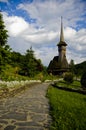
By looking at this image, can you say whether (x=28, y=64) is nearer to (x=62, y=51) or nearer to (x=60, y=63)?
(x=60, y=63)

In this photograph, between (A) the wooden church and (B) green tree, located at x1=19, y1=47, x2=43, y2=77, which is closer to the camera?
(B) green tree, located at x1=19, y1=47, x2=43, y2=77

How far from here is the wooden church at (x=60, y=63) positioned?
8881 centimetres

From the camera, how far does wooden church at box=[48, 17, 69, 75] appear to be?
88812 millimetres

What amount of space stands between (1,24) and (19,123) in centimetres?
2132

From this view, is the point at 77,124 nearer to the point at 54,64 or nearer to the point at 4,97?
the point at 4,97

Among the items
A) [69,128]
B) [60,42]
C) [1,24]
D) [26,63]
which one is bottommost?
[69,128]

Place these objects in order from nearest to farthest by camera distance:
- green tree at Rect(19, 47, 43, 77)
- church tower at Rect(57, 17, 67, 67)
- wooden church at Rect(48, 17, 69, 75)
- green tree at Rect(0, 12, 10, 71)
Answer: green tree at Rect(0, 12, 10, 71), green tree at Rect(19, 47, 43, 77), wooden church at Rect(48, 17, 69, 75), church tower at Rect(57, 17, 67, 67)

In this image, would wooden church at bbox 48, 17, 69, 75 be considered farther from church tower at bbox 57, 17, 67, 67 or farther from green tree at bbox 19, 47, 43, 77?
green tree at bbox 19, 47, 43, 77

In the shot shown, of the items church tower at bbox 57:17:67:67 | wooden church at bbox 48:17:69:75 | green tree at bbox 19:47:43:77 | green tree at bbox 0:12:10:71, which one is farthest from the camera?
church tower at bbox 57:17:67:67

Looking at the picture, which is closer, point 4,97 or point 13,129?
point 13,129

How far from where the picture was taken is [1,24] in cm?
2767

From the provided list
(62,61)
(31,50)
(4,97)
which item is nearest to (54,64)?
(62,61)

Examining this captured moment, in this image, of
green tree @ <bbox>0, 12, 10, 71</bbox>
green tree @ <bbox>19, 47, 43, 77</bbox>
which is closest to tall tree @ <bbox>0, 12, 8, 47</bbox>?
green tree @ <bbox>0, 12, 10, 71</bbox>

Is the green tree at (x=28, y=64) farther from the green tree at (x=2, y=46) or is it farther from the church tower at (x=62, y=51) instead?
the church tower at (x=62, y=51)
